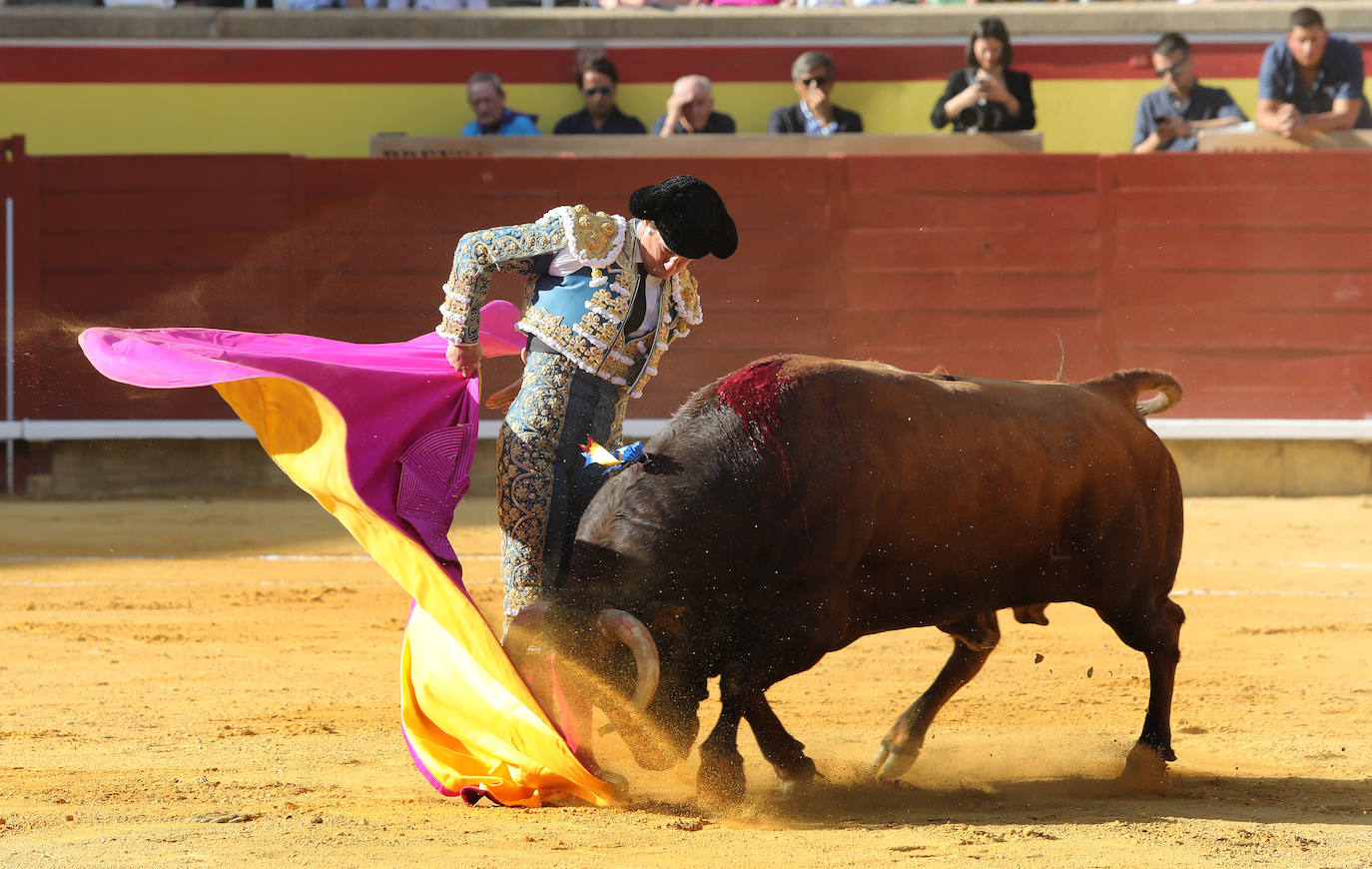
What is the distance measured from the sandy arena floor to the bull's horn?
0.24m

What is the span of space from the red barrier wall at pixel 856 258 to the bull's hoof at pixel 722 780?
4.83m

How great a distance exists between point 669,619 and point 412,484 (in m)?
0.63

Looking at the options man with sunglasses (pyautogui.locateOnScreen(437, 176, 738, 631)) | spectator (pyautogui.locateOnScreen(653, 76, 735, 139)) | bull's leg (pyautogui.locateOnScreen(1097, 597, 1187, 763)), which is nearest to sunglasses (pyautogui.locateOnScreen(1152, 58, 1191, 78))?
spectator (pyautogui.locateOnScreen(653, 76, 735, 139))

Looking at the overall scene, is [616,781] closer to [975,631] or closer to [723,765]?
[723,765]

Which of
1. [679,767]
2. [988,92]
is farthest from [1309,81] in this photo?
[679,767]

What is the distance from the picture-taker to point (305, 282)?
25.2 feet

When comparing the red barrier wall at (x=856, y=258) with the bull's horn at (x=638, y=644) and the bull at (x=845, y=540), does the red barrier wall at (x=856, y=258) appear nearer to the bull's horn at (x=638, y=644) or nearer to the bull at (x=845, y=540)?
the bull at (x=845, y=540)

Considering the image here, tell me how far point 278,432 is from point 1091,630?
109 inches

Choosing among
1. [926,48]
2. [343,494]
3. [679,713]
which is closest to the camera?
[679,713]

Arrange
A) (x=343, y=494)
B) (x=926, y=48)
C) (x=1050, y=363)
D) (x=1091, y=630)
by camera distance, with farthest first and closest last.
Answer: (x=926, y=48)
(x=1050, y=363)
(x=1091, y=630)
(x=343, y=494)

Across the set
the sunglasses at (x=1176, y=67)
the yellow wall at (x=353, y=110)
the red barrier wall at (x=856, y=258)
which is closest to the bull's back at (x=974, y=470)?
the red barrier wall at (x=856, y=258)

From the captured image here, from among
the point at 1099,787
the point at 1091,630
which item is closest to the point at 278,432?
the point at 1099,787

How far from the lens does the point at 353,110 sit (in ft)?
28.0

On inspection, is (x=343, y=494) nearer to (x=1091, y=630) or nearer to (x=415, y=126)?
(x=1091, y=630)
